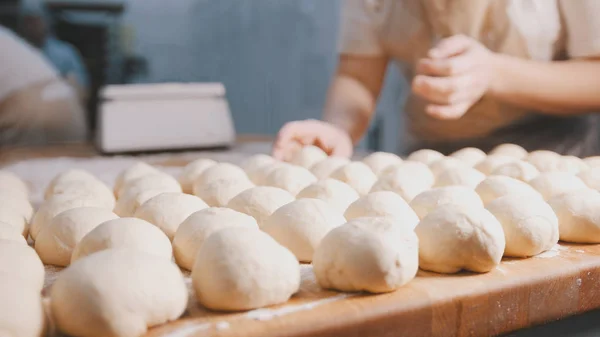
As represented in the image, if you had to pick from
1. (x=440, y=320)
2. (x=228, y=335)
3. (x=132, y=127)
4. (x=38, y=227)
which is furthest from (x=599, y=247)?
(x=132, y=127)

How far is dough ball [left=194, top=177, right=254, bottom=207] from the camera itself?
3.86 feet

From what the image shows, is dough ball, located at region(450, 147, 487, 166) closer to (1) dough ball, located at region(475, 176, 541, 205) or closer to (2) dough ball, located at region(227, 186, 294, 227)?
(1) dough ball, located at region(475, 176, 541, 205)

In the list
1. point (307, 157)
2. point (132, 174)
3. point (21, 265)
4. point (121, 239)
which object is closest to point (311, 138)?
point (307, 157)

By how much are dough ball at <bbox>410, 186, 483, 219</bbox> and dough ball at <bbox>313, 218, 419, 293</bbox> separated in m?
0.24

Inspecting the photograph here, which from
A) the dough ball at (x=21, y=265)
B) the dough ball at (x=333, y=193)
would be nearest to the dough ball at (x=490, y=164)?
the dough ball at (x=333, y=193)

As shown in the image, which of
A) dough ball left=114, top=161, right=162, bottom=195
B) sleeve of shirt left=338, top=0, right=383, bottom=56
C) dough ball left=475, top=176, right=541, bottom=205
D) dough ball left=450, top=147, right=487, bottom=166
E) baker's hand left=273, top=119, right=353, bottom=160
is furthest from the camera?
sleeve of shirt left=338, top=0, right=383, bottom=56

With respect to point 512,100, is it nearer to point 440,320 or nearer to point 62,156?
point 440,320

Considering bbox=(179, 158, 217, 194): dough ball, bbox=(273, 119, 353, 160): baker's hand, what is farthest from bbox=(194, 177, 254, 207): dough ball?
bbox=(273, 119, 353, 160): baker's hand

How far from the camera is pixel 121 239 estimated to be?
80 cm

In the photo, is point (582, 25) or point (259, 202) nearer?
point (259, 202)

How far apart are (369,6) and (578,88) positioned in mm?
765

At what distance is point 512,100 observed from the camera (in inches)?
64.8

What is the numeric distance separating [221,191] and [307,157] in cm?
46

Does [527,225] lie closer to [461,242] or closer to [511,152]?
[461,242]
